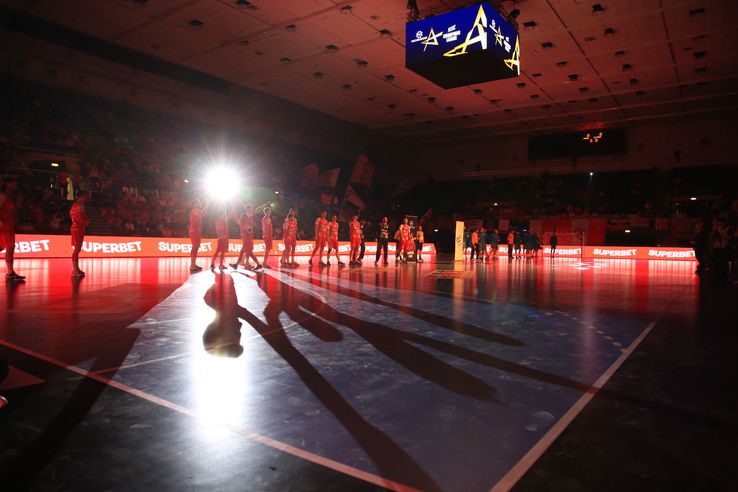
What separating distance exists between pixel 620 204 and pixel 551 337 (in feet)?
102

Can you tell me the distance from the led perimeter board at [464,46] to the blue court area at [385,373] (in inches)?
293

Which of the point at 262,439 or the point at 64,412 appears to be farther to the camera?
the point at 64,412

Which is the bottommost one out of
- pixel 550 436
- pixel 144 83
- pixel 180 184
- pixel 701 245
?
pixel 550 436

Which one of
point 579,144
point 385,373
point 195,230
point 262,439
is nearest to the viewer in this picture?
point 262,439

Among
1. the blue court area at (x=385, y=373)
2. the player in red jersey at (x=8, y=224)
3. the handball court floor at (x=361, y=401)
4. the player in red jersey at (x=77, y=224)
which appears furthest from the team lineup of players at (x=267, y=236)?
the handball court floor at (x=361, y=401)

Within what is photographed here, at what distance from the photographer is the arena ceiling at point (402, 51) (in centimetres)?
Result: 1522

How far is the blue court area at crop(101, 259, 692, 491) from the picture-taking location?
7.07ft

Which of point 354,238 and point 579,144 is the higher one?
point 579,144

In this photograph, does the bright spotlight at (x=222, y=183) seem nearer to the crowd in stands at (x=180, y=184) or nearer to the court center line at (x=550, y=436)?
the crowd in stands at (x=180, y=184)

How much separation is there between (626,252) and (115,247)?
2864 cm

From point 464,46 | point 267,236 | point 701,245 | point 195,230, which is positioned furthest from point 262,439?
point 701,245

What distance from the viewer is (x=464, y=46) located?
11492mm

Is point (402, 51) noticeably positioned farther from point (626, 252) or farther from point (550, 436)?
point (626, 252)

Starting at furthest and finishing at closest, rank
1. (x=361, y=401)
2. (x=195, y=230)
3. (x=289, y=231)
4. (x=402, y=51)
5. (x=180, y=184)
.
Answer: (x=180, y=184) < (x=402, y=51) < (x=289, y=231) < (x=195, y=230) < (x=361, y=401)
